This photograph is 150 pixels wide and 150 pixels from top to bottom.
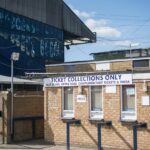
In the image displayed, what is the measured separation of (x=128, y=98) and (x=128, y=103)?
206 millimetres

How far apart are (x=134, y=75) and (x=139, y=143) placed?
107 inches

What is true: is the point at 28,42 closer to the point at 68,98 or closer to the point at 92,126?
the point at 68,98

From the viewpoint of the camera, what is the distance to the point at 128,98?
1814 centimetres

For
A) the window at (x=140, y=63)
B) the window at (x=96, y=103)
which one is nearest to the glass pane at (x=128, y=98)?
the window at (x=96, y=103)

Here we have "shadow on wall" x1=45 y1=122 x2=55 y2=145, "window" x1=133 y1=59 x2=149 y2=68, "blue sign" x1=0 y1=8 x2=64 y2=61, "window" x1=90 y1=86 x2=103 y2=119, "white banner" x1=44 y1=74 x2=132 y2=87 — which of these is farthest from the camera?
"blue sign" x1=0 y1=8 x2=64 y2=61

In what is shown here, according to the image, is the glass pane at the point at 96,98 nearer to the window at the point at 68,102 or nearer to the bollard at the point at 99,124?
the bollard at the point at 99,124

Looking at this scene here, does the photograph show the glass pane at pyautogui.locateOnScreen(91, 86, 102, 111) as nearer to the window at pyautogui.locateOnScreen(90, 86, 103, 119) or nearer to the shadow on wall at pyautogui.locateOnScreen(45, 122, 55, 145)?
the window at pyautogui.locateOnScreen(90, 86, 103, 119)

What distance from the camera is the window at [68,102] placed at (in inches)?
791

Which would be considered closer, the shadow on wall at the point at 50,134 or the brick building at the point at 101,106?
the brick building at the point at 101,106

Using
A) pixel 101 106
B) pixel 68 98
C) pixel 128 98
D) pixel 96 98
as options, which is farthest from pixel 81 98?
pixel 128 98

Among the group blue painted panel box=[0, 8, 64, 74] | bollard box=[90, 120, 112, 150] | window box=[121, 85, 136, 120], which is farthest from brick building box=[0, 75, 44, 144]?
blue painted panel box=[0, 8, 64, 74]

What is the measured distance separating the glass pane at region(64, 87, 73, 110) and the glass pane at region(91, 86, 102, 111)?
122cm

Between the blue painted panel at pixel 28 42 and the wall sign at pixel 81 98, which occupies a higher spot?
the blue painted panel at pixel 28 42

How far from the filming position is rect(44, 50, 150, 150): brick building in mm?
17547
